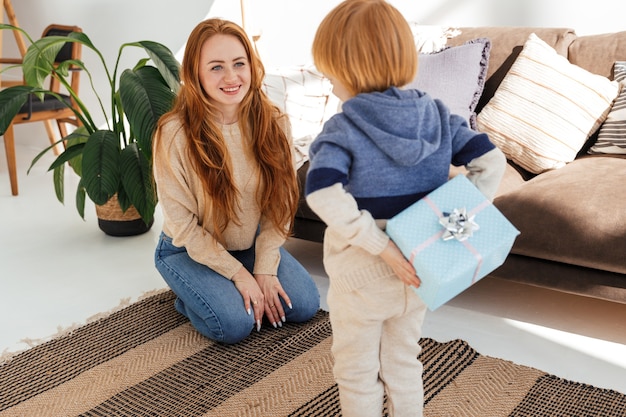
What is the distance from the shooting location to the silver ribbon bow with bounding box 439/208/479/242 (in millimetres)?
1197

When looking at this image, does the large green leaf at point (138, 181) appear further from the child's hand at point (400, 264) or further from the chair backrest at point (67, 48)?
the child's hand at point (400, 264)

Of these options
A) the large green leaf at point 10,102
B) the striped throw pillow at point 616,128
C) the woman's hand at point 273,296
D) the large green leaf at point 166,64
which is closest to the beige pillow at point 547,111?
the striped throw pillow at point 616,128

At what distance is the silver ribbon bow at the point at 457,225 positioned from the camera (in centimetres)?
120

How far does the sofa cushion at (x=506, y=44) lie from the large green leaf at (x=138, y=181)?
130 centimetres

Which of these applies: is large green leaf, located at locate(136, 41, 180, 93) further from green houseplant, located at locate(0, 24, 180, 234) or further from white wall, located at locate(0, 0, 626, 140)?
white wall, located at locate(0, 0, 626, 140)

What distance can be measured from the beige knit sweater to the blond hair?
0.89m

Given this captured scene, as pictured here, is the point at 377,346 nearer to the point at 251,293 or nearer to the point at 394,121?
the point at 394,121

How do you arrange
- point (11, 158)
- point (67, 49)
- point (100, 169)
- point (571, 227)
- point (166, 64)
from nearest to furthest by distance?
1. point (571, 227)
2. point (166, 64)
3. point (100, 169)
4. point (11, 158)
5. point (67, 49)

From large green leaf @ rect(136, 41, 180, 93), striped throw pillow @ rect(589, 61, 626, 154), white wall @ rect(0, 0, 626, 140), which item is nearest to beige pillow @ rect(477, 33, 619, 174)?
striped throw pillow @ rect(589, 61, 626, 154)

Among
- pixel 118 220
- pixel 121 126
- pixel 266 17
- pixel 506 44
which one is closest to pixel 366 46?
pixel 506 44

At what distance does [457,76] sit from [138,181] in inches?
49.4

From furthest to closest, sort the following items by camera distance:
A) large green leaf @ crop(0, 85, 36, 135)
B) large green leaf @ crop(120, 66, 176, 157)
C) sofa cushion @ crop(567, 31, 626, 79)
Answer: large green leaf @ crop(0, 85, 36, 135)
sofa cushion @ crop(567, 31, 626, 79)
large green leaf @ crop(120, 66, 176, 157)

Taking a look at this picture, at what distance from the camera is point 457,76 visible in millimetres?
2645

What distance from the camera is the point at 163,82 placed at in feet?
8.64
